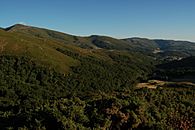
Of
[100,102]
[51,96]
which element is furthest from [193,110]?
[51,96]

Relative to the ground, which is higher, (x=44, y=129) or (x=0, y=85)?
(x=44, y=129)

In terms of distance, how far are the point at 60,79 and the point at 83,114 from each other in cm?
14909

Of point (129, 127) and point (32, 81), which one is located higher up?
point (129, 127)

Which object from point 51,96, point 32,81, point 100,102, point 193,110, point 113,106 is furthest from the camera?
point 32,81

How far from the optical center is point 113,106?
5153cm

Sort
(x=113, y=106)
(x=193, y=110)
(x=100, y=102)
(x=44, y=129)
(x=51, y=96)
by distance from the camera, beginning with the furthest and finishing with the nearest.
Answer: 1. (x=51, y=96)
2. (x=193, y=110)
3. (x=100, y=102)
4. (x=113, y=106)
5. (x=44, y=129)

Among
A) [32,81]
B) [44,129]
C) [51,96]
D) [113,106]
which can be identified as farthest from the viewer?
[32,81]

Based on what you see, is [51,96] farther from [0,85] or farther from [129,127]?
[129,127]

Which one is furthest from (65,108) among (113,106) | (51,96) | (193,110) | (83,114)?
(51,96)

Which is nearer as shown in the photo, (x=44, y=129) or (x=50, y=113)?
(x=44, y=129)

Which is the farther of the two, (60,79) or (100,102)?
(60,79)

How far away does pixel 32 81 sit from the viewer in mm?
189500

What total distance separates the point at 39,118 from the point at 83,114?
20.0 feet

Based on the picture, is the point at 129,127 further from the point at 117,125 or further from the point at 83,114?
the point at 83,114
